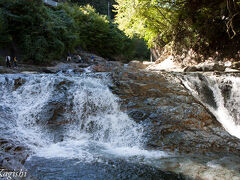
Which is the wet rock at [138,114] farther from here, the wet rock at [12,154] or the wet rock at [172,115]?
the wet rock at [12,154]

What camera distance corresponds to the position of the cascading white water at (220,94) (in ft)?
21.0

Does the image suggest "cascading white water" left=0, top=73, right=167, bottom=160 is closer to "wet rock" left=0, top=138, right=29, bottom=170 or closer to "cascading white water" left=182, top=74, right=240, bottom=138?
"wet rock" left=0, top=138, right=29, bottom=170

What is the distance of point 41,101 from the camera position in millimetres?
6457

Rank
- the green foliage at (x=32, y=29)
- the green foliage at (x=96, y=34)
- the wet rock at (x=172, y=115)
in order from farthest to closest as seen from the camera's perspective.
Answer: the green foliage at (x=96, y=34)
the green foliage at (x=32, y=29)
the wet rock at (x=172, y=115)

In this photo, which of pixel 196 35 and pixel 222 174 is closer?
pixel 222 174

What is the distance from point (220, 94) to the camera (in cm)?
721

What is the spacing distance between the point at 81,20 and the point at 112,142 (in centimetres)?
2390

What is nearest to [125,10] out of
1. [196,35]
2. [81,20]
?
[196,35]

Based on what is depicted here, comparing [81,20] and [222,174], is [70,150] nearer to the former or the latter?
[222,174]

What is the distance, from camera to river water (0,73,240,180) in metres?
3.45

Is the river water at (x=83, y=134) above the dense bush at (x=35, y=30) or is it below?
below

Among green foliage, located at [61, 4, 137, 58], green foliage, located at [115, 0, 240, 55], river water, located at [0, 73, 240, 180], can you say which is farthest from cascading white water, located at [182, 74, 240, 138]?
green foliage, located at [61, 4, 137, 58]

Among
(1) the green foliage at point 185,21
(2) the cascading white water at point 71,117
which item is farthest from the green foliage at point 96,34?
(2) the cascading white water at point 71,117

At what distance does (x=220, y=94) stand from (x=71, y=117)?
17.0 feet
